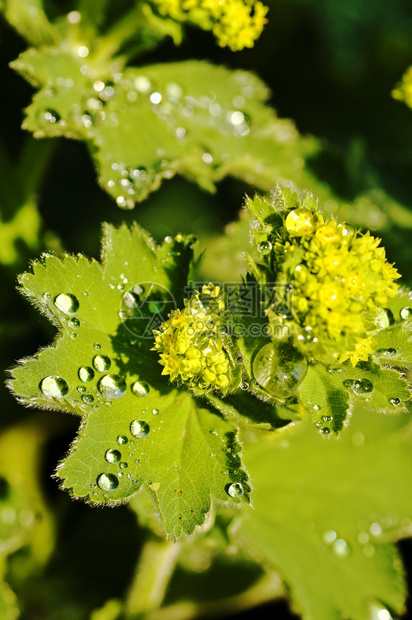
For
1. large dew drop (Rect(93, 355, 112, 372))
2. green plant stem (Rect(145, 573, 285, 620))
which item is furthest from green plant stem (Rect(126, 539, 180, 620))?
large dew drop (Rect(93, 355, 112, 372))

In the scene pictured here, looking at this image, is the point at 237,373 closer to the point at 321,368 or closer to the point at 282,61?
the point at 321,368

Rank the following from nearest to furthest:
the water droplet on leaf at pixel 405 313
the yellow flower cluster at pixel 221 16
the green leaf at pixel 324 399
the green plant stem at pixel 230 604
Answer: the green leaf at pixel 324 399, the water droplet on leaf at pixel 405 313, the yellow flower cluster at pixel 221 16, the green plant stem at pixel 230 604

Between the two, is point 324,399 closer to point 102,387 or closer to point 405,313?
point 405,313

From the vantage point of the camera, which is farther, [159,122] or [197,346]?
[159,122]

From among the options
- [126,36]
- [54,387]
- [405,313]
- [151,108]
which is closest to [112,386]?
[54,387]

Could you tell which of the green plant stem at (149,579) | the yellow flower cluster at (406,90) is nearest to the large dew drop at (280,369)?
the green plant stem at (149,579)

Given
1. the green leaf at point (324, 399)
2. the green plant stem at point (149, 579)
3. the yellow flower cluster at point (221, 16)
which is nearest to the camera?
the green leaf at point (324, 399)

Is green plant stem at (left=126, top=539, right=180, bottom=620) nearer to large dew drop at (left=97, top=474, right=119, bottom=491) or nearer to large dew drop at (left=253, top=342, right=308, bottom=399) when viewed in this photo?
large dew drop at (left=97, top=474, right=119, bottom=491)

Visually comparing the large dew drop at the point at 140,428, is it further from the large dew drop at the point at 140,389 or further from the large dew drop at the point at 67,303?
the large dew drop at the point at 67,303
